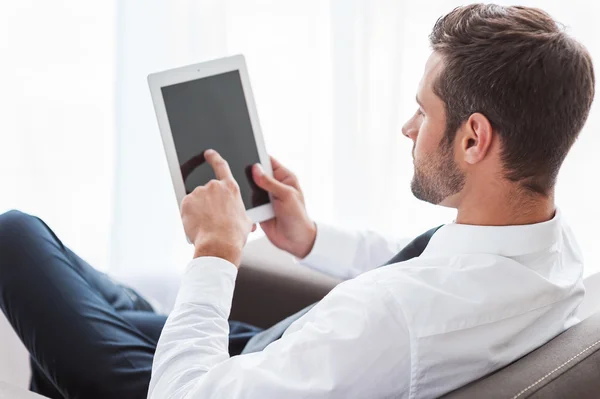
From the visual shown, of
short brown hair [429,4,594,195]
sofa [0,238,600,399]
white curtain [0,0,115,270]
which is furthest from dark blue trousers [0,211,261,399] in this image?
white curtain [0,0,115,270]

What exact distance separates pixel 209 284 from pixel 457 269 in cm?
37

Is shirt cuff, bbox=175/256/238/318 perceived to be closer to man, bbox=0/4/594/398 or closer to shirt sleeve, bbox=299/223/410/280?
man, bbox=0/4/594/398

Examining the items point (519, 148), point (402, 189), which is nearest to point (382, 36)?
point (402, 189)

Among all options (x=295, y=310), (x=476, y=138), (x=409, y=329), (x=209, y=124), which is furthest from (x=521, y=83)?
(x=295, y=310)

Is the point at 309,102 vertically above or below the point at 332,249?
above

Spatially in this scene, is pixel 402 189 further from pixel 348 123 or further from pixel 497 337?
pixel 497 337

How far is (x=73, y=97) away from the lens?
2.52 metres

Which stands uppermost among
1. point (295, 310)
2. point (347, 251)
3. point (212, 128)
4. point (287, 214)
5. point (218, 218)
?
point (212, 128)

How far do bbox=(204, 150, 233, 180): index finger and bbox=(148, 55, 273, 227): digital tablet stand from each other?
0.04 ft

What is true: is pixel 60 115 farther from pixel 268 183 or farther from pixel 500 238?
pixel 500 238

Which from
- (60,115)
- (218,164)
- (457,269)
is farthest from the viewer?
(60,115)

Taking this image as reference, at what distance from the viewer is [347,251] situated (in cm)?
176

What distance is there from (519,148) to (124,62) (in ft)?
5.27

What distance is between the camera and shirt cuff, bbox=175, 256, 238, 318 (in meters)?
1.25
